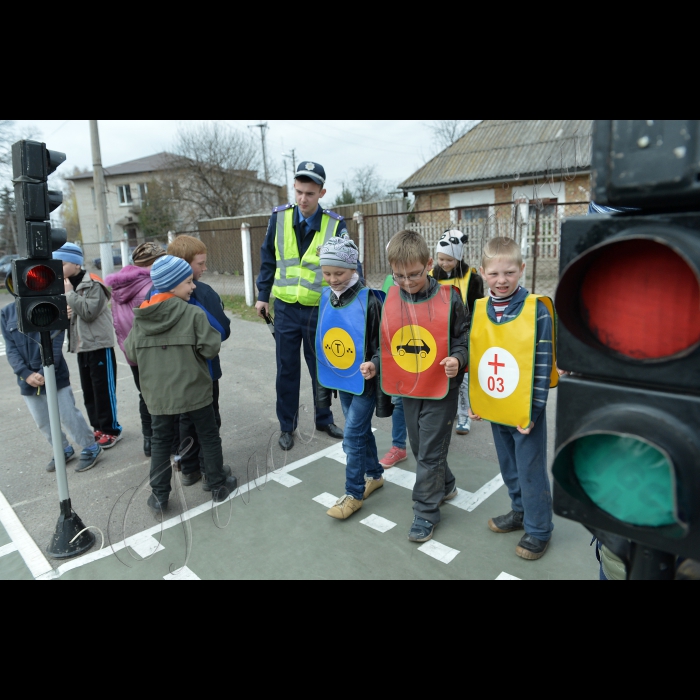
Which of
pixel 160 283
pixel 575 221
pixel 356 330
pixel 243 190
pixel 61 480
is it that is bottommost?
pixel 61 480

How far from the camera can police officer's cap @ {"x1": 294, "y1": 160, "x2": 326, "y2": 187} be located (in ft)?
14.0

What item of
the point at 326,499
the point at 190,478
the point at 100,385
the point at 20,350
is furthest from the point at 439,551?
the point at 20,350

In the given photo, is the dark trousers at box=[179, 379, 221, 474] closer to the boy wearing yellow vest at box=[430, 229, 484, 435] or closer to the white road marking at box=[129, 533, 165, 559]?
the white road marking at box=[129, 533, 165, 559]

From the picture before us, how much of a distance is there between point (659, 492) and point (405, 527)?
2.60m

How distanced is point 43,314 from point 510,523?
9.96 ft

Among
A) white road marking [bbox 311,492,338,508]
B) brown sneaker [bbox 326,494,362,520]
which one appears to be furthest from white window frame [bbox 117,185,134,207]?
brown sneaker [bbox 326,494,362,520]

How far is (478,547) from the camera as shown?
121 inches

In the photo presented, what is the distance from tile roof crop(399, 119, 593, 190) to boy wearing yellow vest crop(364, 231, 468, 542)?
14291 millimetres

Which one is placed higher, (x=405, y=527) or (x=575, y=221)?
(x=575, y=221)

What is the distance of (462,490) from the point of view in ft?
12.5

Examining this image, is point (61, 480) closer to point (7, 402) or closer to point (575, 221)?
point (575, 221)

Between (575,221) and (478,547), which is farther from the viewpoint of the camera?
(478,547)
